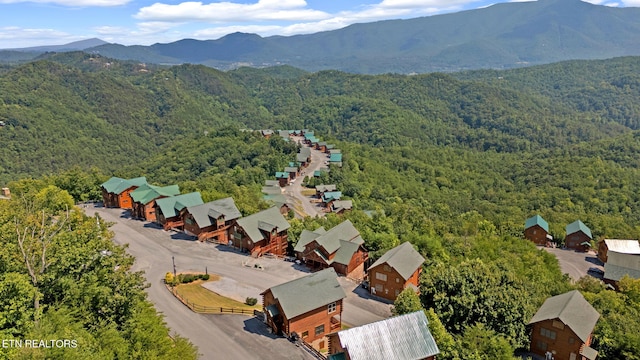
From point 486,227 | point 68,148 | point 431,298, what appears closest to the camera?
point 431,298

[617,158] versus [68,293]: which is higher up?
[68,293]

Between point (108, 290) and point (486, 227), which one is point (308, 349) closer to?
point (108, 290)

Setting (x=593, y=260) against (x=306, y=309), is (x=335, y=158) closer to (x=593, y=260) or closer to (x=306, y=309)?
(x=593, y=260)

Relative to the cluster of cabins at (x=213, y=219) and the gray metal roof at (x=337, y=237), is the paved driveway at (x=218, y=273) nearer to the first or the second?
the cluster of cabins at (x=213, y=219)

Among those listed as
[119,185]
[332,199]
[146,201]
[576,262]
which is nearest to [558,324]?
[576,262]

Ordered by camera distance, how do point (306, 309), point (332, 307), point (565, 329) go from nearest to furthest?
point (306, 309) → point (565, 329) → point (332, 307)

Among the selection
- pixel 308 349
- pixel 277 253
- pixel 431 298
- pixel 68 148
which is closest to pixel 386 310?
pixel 431 298
